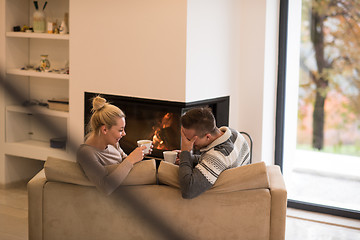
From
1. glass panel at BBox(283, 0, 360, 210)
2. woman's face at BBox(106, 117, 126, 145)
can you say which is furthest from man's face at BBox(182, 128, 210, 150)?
glass panel at BBox(283, 0, 360, 210)

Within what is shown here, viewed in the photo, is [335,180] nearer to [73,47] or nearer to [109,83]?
[109,83]

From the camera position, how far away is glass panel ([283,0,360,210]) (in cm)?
399

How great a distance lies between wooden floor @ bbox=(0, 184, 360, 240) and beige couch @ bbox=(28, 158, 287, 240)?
3.01 feet

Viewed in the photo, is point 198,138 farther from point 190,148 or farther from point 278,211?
point 278,211

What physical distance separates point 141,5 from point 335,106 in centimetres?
189

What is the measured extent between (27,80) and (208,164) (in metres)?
2.95

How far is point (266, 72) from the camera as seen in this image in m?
4.18

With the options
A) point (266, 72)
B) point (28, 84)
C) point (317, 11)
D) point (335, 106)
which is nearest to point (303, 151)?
point (335, 106)

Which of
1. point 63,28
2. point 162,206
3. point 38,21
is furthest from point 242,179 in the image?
point 38,21

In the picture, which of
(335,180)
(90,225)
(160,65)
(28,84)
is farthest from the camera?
(28,84)

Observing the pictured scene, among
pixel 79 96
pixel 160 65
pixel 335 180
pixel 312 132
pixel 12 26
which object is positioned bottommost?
pixel 335 180

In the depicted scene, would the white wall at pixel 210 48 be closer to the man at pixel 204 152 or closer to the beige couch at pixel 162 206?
the man at pixel 204 152

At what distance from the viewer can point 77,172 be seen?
254 centimetres

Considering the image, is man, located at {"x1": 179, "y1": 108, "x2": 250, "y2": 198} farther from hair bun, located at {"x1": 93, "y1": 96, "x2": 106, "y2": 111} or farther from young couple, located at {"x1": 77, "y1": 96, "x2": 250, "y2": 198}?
hair bun, located at {"x1": 93, "y1": 96, "x2": 106, "y2": 111}
